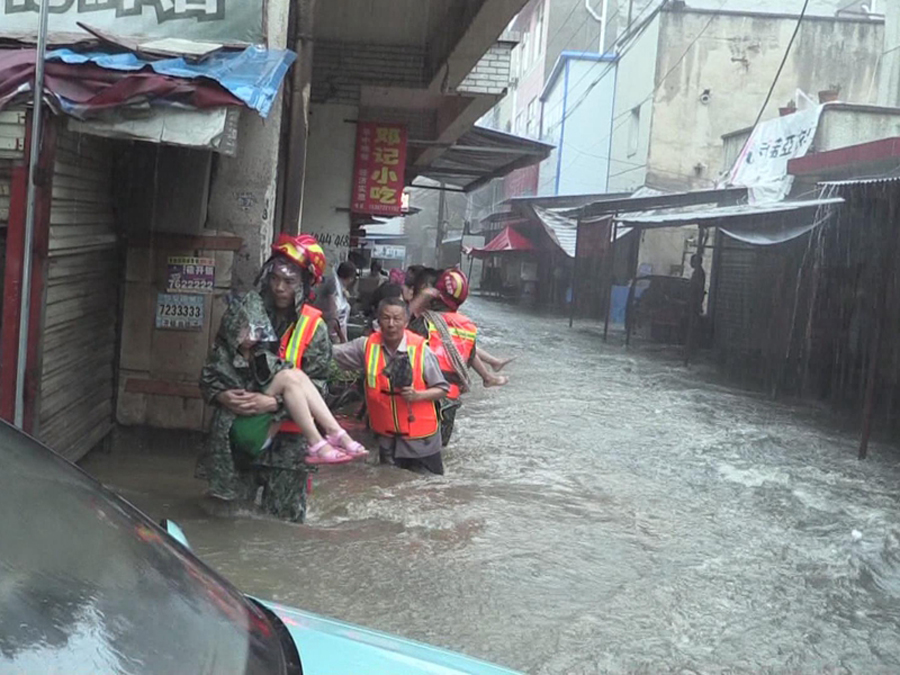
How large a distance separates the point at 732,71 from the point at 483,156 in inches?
592

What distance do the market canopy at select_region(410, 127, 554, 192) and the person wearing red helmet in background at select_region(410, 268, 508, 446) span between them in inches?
314

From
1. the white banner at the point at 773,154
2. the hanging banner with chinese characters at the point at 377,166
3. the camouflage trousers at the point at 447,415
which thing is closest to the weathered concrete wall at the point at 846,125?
the white banner at the point at 773,154

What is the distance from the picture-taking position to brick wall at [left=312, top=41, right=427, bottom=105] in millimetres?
12461

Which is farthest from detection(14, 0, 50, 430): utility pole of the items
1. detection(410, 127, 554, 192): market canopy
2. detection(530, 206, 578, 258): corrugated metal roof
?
detection(530, 206, 578, 258): corrugated metal roof

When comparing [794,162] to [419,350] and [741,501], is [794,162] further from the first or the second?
[419,350]

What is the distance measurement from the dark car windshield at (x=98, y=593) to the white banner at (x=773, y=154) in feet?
52.4

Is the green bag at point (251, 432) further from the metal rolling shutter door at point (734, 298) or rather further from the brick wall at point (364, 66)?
the metal rolling shutter door at point (734, 298)

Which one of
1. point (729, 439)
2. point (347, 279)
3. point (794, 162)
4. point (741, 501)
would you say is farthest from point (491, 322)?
point (741, 501)

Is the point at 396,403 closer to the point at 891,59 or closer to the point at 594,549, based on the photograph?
the point at 594,549

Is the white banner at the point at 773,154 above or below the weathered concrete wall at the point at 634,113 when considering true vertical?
below

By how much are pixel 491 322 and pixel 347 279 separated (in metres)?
13.5

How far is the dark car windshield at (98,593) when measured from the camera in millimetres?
1713

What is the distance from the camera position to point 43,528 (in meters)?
1.98

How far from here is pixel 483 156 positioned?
17.0 meters
